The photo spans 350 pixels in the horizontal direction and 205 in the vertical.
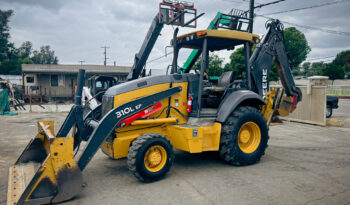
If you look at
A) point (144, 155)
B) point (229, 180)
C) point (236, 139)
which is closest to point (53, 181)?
point (144, 155)

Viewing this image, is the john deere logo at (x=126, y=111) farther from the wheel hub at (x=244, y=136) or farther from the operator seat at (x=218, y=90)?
the wheel hub at (x=244, y=136)

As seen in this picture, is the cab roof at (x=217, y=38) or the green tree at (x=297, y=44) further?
the green tree at (x=297, y=44)

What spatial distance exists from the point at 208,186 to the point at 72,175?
84.0 inches

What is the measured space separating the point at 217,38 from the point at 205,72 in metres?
0.76

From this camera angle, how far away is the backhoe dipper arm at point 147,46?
8516 mm

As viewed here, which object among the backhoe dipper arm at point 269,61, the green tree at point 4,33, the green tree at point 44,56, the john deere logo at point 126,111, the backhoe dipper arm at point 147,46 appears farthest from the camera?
the green tree at point 44,56

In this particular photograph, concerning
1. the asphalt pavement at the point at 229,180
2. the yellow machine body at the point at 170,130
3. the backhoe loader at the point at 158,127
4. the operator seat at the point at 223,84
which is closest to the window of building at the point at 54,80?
the asphalt pavement at the point at 229,180

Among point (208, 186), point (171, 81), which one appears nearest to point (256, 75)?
point (171, 81)

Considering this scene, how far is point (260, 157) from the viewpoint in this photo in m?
5.68

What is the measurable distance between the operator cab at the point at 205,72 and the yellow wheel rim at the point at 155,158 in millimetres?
1086

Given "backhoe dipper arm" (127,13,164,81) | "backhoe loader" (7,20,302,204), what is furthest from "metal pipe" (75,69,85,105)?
"backhoe dipper arm" (127,13,164,81)

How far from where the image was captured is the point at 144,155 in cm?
428

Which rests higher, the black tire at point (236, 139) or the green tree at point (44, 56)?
the green tree at point (44, 56)

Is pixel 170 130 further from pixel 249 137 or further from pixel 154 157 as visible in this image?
pixel 249 137
